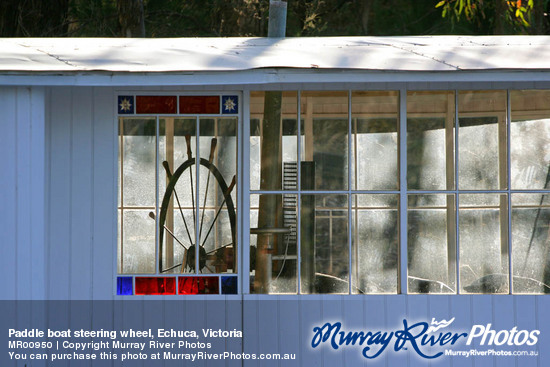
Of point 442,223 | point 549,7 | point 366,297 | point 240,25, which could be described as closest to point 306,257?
point 366,297

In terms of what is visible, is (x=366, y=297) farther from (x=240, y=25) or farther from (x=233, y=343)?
(x=240, y=25)

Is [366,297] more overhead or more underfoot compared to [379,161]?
more underfoot

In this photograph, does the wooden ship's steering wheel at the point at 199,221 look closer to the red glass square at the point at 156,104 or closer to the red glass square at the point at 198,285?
the red glass square at the point at 198,285

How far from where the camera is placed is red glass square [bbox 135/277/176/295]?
6.32m

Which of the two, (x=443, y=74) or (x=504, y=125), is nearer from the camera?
(x=443, y=74)

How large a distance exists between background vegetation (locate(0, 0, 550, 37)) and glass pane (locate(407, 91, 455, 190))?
6094 millimetres

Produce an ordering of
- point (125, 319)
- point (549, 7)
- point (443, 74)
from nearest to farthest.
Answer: point (443, 74) → point (125, 319) → point (549, 7)

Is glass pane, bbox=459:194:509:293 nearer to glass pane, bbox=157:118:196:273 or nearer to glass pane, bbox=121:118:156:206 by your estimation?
glass pane, bbox=157:118:196:273

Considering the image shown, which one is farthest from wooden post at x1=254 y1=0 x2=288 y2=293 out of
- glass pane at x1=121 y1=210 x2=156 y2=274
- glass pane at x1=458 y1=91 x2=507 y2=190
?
glass pane at x1=458 y1=91 x2=507 y2=190

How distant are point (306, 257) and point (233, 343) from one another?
0.84 m

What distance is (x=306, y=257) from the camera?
637 centimetres

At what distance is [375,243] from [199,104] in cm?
170

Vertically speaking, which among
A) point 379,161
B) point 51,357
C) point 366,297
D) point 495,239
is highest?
point 379,161

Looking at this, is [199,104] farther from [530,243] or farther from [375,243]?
[530,243]
